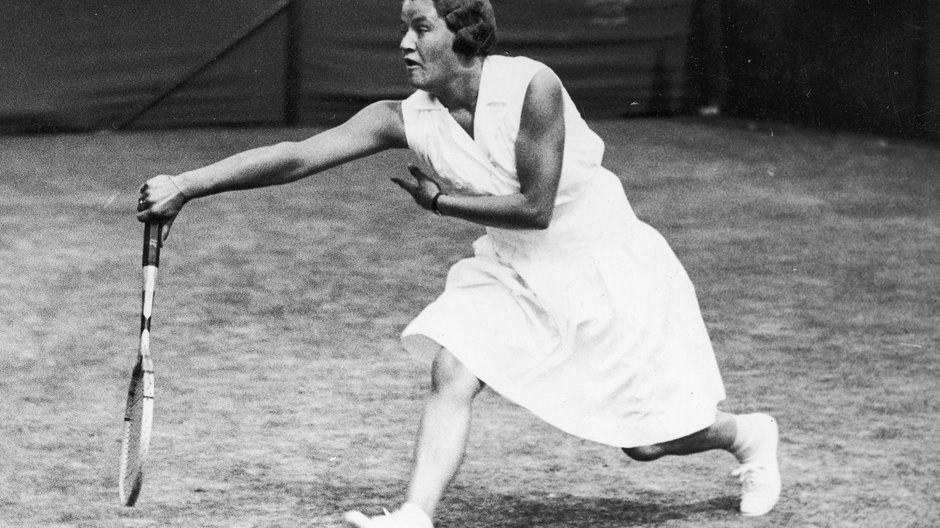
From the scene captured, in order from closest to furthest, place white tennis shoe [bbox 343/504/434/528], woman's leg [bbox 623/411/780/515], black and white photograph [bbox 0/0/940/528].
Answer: white tennis shoe [bbox 343/504/434/528] < black and white photograph [bbox 0/0/940/528] < woman's leg [bbox 623/411/780/515]

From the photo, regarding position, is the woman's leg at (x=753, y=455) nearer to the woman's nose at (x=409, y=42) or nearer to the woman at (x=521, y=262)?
the woman at (x=521, y=262)

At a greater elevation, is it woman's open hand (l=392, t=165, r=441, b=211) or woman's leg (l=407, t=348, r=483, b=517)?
woman's open hand (l=392, t=165, r=441, b=211)

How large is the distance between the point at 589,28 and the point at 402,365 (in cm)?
795

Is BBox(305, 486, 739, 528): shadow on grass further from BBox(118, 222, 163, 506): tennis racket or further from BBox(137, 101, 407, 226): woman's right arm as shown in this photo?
BBox(137, 101, 407, 226): woman's right arm

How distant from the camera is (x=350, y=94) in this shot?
13.5 m

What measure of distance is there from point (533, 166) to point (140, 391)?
45.7 inches

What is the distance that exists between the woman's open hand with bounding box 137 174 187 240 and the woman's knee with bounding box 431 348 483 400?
0.76m

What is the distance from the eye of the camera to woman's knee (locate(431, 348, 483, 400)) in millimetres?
4074

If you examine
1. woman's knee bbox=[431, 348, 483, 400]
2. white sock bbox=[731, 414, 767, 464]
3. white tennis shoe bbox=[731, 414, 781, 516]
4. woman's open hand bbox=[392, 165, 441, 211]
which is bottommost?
white tennis shoe bbox=[731, 414, 781, 516]

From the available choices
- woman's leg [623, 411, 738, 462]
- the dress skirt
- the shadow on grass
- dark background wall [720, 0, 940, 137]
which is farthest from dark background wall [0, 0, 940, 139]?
the dress skirt

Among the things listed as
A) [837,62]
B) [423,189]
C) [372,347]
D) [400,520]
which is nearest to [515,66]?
[423,189]

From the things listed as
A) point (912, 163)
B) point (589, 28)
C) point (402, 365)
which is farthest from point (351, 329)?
point (589, 28)

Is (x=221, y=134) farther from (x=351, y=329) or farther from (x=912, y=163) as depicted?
(x=351, y=329)

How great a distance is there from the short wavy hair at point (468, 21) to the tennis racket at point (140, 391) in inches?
35.2
